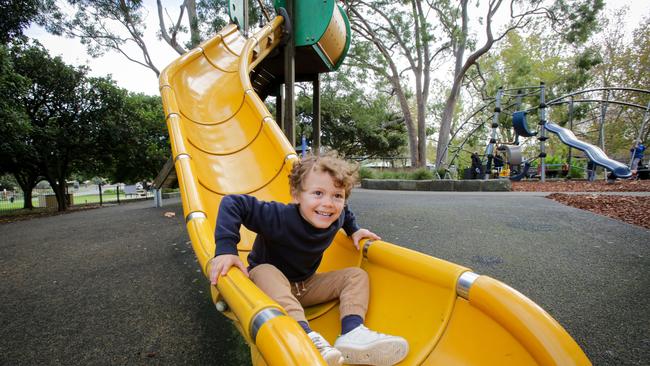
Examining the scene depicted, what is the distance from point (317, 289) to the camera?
4.91 feet

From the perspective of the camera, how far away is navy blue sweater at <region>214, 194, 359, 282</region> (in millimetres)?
1402

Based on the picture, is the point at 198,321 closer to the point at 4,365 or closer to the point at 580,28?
the point at 4,365

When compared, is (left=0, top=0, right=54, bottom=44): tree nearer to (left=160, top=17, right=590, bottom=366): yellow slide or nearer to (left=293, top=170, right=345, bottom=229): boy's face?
(left=160, top=17, right=590, bottom=366): yellow slide

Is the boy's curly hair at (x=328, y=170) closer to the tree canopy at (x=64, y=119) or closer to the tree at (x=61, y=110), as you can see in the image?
the tree canopy at (x=64, y=119)

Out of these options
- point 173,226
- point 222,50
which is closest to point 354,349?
point 173,226

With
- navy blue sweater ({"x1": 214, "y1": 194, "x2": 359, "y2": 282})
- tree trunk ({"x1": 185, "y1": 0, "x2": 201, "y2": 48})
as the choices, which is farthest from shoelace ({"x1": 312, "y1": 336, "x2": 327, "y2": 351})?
tree trunk ({"x1": 185, "y1": 0, "x2": 201, "y2": 48})

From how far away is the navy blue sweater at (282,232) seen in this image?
1.40 metres

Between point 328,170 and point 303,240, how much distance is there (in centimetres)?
35

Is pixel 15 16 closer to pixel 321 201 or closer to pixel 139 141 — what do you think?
pixel 139 141

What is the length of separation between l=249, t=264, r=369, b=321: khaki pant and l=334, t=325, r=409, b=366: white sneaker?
19 centimetres

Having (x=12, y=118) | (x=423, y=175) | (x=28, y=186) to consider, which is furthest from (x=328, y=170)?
(x=28, y=186)

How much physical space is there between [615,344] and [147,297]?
8.91 ft

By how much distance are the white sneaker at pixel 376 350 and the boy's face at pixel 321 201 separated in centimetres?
50

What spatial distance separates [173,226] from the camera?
444 centimetres
